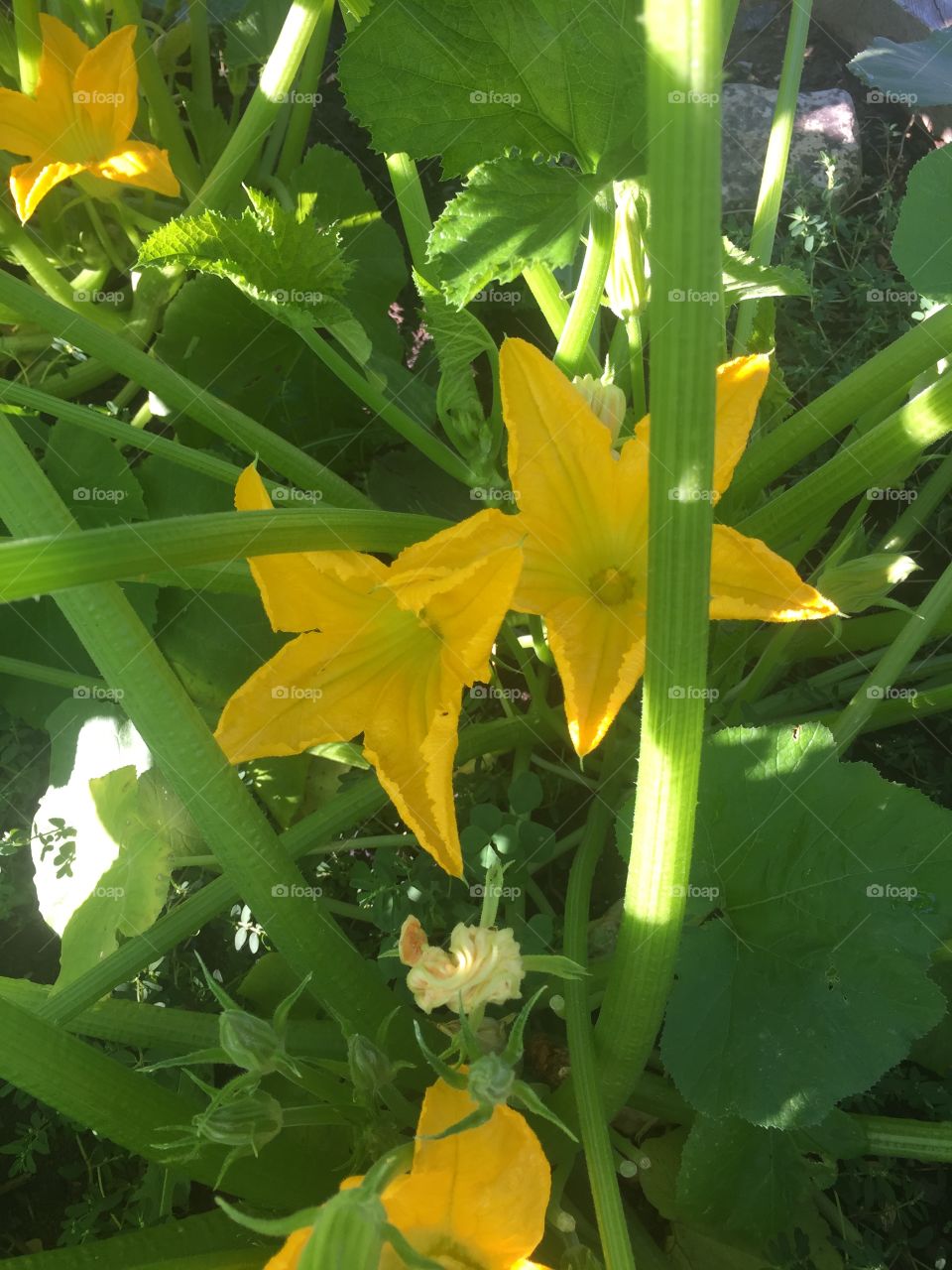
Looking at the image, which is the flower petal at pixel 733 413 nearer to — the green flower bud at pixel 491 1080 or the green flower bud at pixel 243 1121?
the green flower bud at pixel 491 1080

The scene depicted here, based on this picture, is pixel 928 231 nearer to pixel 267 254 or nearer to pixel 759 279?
pixel 759 279

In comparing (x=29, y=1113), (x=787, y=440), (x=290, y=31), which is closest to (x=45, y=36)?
(x=290, y=31)

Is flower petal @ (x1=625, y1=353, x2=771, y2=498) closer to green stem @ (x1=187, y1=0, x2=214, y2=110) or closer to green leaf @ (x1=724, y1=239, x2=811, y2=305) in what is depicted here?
green leaf @ (x1=724, y1=239, x2=811, y2=305)

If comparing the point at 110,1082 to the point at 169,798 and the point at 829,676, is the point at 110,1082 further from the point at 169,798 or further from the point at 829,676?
the point at 829,676

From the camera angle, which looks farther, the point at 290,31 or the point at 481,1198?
the point at 290,31

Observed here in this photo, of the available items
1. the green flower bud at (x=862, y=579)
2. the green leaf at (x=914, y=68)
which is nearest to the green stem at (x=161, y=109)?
the green leaf at (x=914, y=68)

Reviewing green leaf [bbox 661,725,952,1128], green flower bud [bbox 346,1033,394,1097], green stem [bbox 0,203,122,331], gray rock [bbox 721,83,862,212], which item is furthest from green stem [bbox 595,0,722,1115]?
gray rock [bbox 721,83,862,212]
